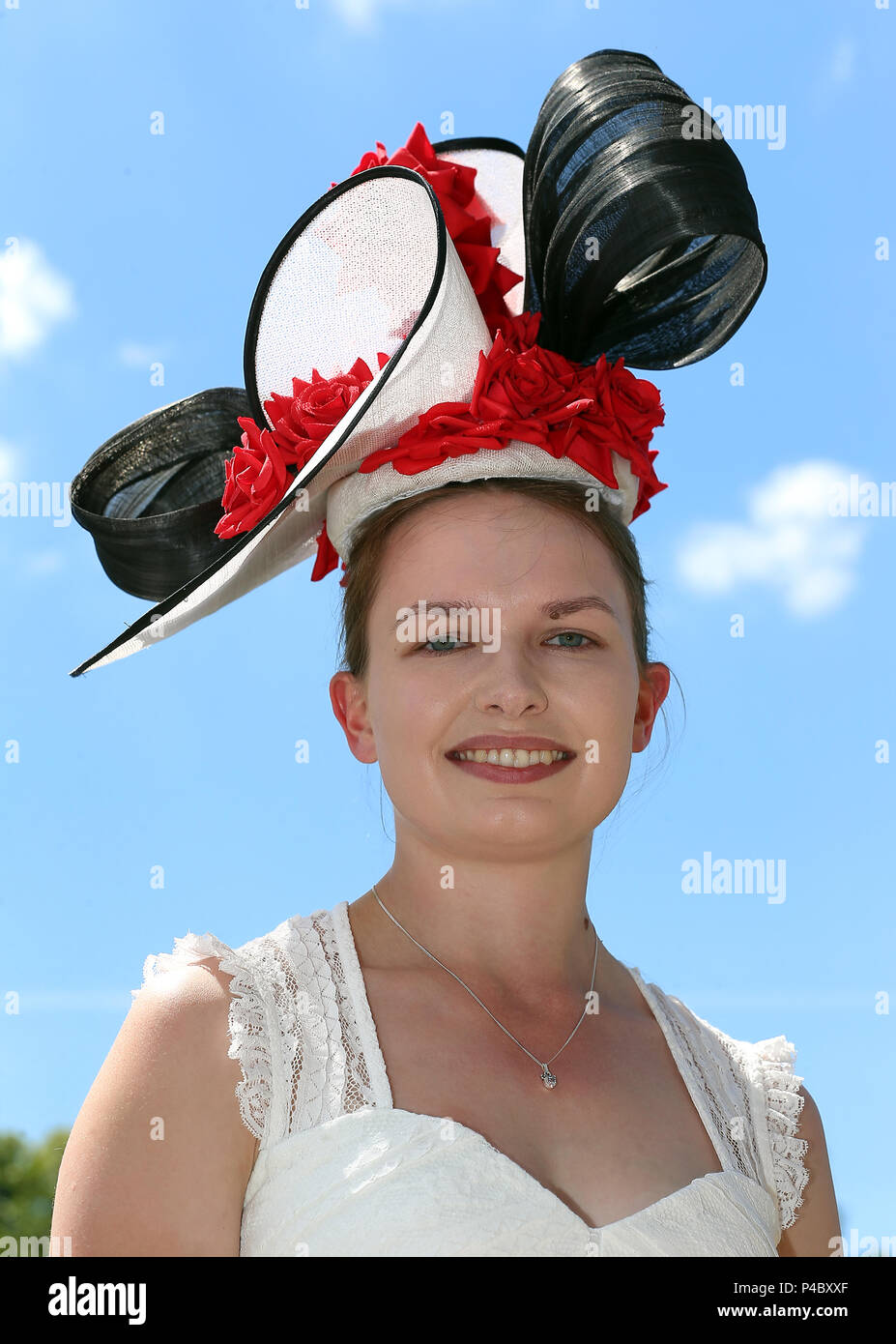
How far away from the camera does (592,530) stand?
3.12 meters

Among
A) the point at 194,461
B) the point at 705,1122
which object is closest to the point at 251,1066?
the point at 705,1122

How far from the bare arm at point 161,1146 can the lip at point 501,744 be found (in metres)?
0.75

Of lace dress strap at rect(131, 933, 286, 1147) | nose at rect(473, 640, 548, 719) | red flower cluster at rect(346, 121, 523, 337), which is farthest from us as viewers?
red flower cluster at rect(346, 121, 523, 337)

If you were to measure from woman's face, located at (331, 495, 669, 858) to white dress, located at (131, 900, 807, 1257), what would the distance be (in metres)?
0.43

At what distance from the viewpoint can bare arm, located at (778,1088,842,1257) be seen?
10.4 feet

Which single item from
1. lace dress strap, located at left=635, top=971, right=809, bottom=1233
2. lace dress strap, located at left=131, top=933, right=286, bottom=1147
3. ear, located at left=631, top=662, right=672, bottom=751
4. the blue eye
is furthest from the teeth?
lace dress strap, located at left=635, top=971, right=809, bottom=1233

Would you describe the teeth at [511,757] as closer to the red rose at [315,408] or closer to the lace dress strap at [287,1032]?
the lace dress strap at [287,1032]

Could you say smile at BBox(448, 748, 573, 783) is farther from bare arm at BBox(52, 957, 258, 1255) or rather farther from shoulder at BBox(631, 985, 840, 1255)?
shoulder at BBox(631, 985, 840, 1255)

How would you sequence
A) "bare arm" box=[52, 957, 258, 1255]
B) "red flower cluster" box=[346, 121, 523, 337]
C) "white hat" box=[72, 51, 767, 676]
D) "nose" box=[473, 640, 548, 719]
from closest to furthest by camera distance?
"bare arm" box=[52, 957, 258, 1255] → "nose" box=[473, 640, 548, 719] → "white hat" box=[72, 51, 767, 676] → "red flower cluster" box=[346, 121, 523, 337]

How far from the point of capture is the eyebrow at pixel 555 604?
2902 mm

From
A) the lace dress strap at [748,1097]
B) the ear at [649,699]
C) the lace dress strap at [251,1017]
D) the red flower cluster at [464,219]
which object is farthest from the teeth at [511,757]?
the red flower cluster at [464,219]
